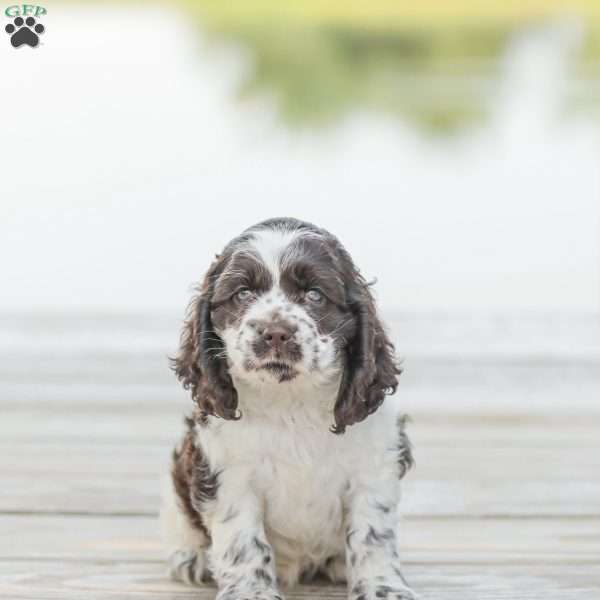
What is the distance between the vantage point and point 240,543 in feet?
12.9

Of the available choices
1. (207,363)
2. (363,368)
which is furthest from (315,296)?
(207,363)

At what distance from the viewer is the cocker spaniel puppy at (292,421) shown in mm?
3738

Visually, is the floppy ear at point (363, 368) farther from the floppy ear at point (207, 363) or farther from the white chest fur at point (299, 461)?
Result: the floppy ear at point (207, 363)

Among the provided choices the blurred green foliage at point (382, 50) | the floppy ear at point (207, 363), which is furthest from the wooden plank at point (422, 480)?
the blurred green foliage at point (382, 50)

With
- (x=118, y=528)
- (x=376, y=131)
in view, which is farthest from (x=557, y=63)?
(x=118, y=528)

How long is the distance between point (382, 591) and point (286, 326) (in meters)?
0.88

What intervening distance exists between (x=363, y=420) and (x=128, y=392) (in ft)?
10.8

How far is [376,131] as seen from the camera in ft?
62.2

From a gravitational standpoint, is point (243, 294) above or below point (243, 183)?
below

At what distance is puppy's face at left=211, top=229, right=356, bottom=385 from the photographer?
3641 mm

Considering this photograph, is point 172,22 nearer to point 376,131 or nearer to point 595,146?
point 376,131

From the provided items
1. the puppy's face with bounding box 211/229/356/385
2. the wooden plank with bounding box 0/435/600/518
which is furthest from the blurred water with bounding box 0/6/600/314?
the puppy's face with bounding box 211/229/356/385

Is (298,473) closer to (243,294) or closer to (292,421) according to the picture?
(292,421)

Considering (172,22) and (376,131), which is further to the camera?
(172,22)
